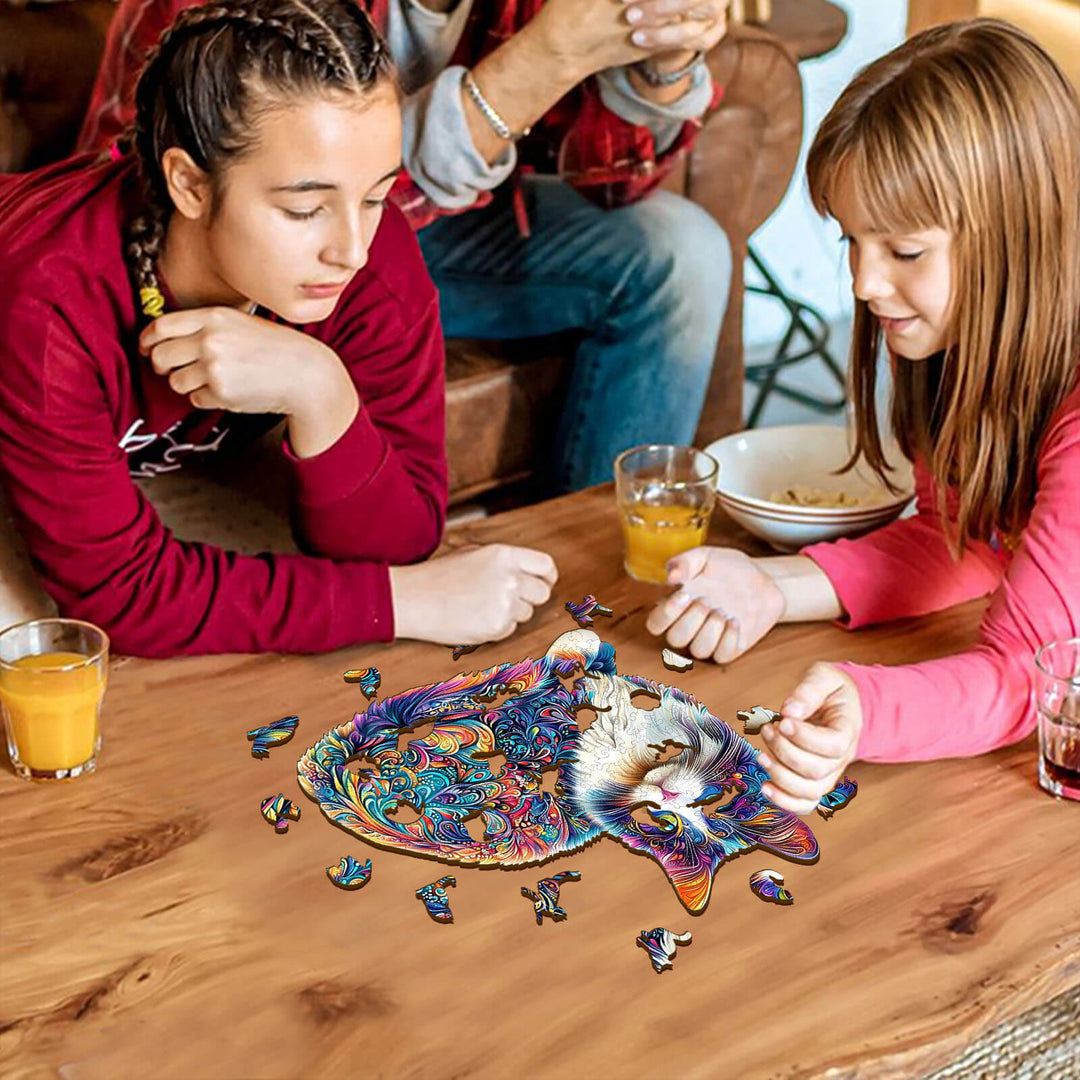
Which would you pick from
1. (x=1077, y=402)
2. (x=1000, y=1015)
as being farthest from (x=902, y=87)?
(x=1000, y=1015)

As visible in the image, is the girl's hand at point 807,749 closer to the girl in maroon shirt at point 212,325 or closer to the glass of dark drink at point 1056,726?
the glass of dark drink at point 1056,726

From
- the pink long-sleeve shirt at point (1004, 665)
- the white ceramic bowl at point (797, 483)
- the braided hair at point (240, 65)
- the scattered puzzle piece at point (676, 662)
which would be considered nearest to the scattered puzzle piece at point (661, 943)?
the pink long-sleeve shirt at point (1004, 665)

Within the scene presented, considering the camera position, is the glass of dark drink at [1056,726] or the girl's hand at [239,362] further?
the girl's hand at [239,362]

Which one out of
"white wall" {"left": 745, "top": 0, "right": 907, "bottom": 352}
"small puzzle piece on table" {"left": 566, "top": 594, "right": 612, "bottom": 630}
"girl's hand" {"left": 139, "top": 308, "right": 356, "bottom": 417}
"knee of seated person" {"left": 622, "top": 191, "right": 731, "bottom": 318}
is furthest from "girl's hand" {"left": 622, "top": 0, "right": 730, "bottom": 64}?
"white wall" {"left": 745, "top": 0, "right": 907, "bottom": 352}

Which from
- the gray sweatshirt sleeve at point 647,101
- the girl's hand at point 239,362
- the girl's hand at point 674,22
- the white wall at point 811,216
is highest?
the girl's hand at point 674,22

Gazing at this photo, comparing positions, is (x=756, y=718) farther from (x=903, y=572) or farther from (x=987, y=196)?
(x=987, y=196)

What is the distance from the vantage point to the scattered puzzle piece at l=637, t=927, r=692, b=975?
3.37 ft

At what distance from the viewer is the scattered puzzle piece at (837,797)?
1178mm

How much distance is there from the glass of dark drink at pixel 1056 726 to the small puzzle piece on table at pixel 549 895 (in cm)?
37

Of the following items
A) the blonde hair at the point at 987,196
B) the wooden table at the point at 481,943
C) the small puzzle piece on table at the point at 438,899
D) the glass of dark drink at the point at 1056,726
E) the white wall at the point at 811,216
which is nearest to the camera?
the wooden table at the point at 481,943

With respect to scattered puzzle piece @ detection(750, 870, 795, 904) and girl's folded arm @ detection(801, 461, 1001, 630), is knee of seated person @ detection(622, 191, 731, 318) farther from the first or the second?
scattered puzzle piece @ detection(750, 870, 795, 904)

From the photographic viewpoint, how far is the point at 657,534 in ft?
4.97

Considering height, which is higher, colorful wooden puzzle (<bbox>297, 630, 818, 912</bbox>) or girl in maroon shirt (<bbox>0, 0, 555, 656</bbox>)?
girl in maroon shirt (<bbox>0, 0, 555, 656</bbox>)

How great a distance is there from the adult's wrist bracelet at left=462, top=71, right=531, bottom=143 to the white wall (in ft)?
5.83
